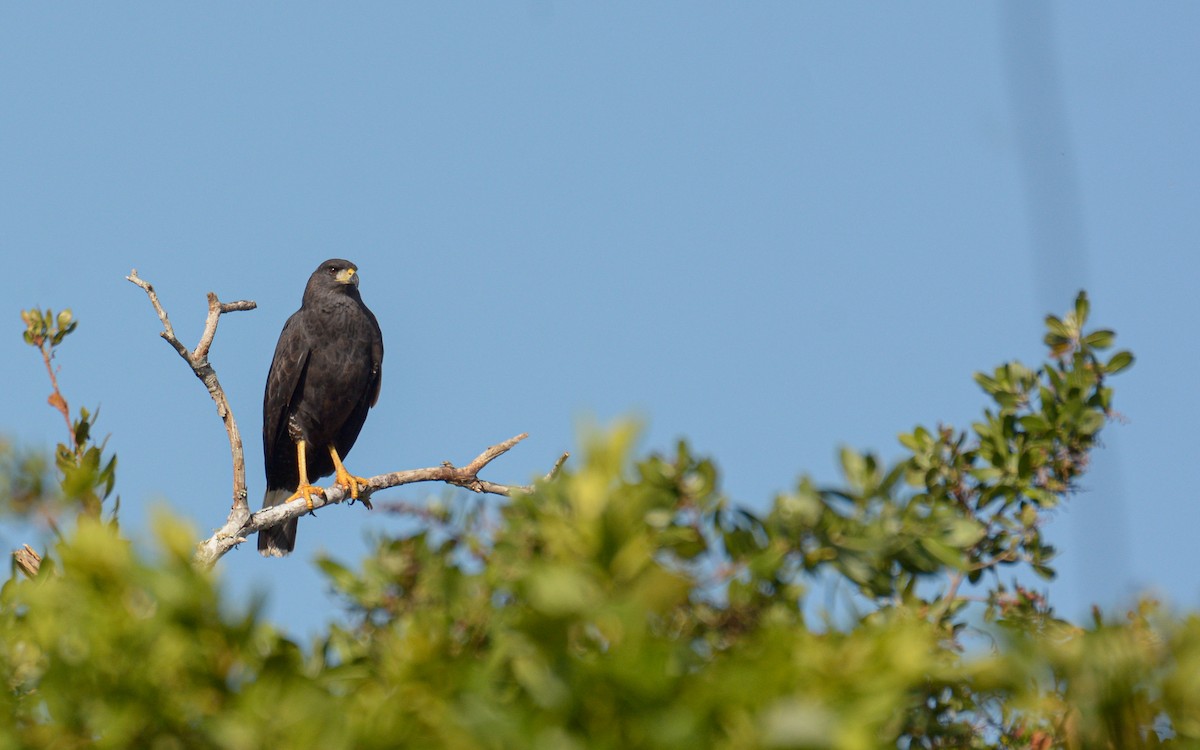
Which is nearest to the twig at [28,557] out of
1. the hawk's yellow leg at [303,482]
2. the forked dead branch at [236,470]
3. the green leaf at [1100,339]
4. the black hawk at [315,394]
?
the forked dead branch at [236,470]

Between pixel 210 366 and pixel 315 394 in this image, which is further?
pixel 315 394

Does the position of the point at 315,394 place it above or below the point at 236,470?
above

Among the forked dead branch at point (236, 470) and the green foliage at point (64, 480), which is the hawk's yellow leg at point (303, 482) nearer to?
the forked dead branch at point (236, 470)

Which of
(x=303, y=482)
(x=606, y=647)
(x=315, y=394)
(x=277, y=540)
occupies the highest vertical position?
(x=315, y=394)

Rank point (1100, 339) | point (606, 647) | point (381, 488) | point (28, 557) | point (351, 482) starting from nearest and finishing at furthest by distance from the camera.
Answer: point (606, 647) → point (1100, 339) → point (28, 557) → point (381, 488) → point (351, 482)

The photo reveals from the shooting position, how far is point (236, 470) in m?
6.96

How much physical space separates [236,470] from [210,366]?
62cm

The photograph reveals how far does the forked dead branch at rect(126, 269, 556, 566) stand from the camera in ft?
21.7

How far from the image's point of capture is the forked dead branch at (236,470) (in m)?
6.62

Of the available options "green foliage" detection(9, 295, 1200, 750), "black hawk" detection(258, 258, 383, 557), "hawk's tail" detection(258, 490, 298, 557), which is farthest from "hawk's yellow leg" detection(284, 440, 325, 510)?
"green foliage" detection(9, 295, 1200, 750)

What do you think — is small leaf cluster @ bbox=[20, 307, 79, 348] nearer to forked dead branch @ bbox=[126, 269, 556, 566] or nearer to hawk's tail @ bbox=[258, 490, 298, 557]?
forked dead branch @ bbox=[126, 269, 556, 566]

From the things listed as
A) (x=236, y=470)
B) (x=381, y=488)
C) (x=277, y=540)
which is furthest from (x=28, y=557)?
(x=277, y=540)

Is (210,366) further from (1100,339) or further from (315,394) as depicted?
(1100,339)

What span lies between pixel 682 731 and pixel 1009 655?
731mm
